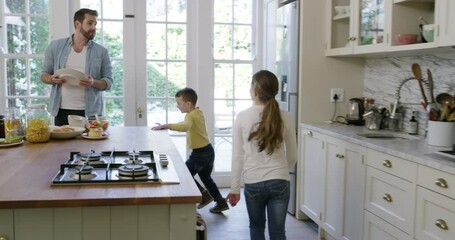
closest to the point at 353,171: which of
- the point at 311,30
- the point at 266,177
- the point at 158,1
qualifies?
the point at 266,177

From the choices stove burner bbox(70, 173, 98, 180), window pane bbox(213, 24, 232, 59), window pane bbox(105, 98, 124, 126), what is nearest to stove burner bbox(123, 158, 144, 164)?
stove burner bbox(70, 173, 98, 180)

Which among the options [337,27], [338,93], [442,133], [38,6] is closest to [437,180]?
[442,133]

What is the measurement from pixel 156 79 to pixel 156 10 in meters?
0.67

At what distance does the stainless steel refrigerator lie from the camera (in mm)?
3748

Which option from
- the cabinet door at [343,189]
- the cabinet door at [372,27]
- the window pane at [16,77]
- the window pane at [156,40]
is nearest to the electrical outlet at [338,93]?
the cabinet door at [372,27]

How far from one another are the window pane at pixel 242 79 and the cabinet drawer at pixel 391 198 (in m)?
2.23

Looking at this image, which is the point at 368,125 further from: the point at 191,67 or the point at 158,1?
the point at 158,1

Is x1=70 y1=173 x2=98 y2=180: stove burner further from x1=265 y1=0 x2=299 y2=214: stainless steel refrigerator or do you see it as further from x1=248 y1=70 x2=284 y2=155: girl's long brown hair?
x1=265 y1=0 x2=299 y2=214: stainless steel refrigerator

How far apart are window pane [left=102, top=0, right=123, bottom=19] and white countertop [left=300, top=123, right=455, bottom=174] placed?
211 centimetres

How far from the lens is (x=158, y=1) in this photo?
441 cm

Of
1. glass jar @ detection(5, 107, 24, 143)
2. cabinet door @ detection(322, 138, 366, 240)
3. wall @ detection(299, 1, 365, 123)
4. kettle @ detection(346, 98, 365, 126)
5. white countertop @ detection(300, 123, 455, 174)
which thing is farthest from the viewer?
wall @ detection(299, 1, 365, 123)

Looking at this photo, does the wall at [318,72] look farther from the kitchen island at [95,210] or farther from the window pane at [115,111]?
the kitchen island at [95,210]

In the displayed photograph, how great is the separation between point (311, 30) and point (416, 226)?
1933 mm

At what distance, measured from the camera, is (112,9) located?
4.28m
